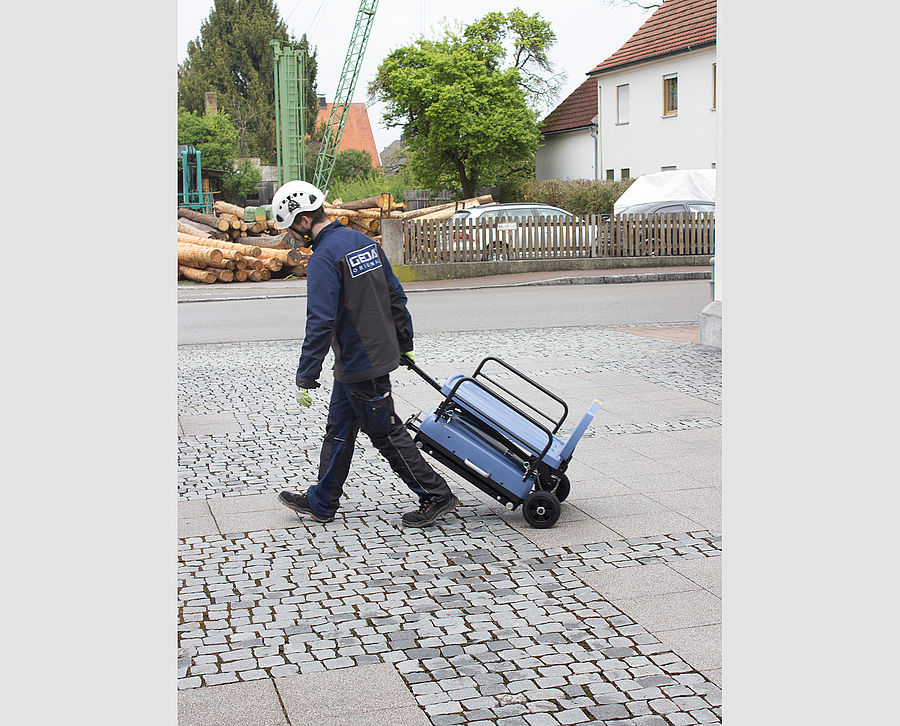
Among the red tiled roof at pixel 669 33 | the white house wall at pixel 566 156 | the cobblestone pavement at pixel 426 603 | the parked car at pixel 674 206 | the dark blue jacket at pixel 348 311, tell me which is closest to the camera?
the cobblestone pavement at pixel 426 603

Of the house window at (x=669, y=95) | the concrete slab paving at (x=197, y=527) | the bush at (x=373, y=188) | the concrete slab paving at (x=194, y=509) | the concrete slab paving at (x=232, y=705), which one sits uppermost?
the house window at (x=669, y=95)

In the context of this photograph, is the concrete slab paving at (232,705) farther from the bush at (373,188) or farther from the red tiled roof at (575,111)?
the red tiled roof at (575,111)

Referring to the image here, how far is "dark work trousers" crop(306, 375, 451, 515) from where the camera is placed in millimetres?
5359

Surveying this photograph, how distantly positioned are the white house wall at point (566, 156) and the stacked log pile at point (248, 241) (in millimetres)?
7605

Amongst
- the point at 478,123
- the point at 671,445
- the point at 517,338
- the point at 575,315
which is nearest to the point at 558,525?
→ the point at 671,445

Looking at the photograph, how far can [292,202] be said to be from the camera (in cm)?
529

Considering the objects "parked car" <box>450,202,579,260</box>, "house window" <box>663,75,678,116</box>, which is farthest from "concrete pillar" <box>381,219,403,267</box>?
"house window" <box>663,75,678,116</box>

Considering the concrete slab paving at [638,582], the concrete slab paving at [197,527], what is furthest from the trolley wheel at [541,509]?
the concrete slab paving at [197,527]

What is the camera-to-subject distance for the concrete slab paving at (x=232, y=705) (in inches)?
131

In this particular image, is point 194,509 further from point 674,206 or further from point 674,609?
point 674,206

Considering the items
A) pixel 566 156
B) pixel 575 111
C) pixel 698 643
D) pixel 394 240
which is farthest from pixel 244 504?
pixel 575 111

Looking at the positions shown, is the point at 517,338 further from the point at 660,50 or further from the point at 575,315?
the point at 660,50

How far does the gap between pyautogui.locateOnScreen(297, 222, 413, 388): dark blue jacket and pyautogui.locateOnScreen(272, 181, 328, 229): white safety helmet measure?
147 millimetres

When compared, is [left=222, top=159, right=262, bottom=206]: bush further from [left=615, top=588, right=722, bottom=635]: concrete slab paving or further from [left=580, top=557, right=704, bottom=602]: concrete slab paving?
[left=615, top=588, right=722, bottom=635]: concrete slab paving
